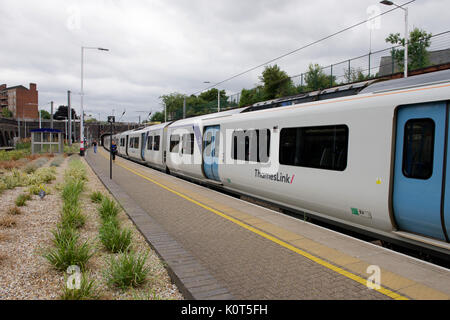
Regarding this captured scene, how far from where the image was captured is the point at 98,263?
4.73m

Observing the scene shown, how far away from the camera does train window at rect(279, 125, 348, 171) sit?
6367 millimetres

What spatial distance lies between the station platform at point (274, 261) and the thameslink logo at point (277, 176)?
2.80ft

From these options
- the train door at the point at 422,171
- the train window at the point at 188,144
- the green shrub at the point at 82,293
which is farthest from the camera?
the train window at the point at 188,144

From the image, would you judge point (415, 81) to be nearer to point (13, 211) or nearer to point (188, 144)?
point (13, 211)

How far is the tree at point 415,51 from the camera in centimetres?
2414

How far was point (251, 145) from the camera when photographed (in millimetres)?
9570

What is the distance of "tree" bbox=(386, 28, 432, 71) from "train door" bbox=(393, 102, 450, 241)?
11.5m

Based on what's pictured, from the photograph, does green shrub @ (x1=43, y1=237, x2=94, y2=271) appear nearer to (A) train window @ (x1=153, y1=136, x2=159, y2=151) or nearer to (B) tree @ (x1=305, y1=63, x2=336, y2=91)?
(A) train window @ (x1=153, y1=136, x2=159, y2=151)

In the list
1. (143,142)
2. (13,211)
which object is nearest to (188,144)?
(13,211)

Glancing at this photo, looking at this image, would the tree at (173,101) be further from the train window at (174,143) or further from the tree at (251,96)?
the train window at (174,143)

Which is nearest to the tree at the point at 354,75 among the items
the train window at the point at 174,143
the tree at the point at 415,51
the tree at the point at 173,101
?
the tree at the point at 415,51

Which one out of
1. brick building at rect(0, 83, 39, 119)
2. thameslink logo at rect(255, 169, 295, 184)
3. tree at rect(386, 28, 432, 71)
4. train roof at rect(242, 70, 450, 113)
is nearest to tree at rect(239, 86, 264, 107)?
tree at rect(386, 28, 432, 71)

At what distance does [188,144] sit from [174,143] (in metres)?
2.20

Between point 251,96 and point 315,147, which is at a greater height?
point 251,96
